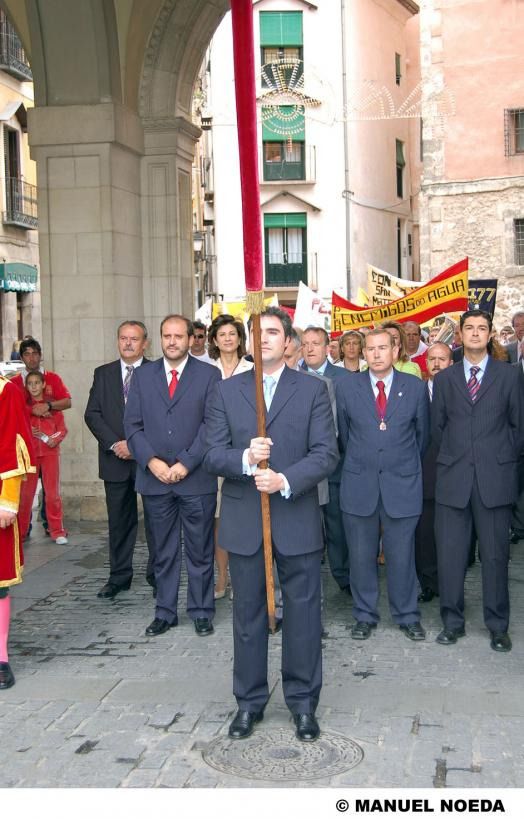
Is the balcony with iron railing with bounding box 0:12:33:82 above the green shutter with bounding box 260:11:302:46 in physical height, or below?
below

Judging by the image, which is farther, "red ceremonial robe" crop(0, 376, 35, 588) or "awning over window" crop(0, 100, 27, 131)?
"awning over window" crop(0, 100, 27, 131)

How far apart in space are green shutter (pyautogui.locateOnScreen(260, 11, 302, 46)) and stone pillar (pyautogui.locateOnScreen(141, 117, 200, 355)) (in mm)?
27945

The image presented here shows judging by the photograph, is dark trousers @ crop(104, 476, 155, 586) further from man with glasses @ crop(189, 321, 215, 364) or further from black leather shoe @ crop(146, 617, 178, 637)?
man with glasses @ crop(189, 321, 215, 364)

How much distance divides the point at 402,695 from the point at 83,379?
6.26 m

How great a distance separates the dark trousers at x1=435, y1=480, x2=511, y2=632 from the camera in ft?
21.2

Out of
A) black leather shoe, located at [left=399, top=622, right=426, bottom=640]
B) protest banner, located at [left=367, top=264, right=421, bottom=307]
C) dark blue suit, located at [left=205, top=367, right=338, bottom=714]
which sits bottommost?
black leather shoe, located at [left=399, top=622, right=426, bottom=640]

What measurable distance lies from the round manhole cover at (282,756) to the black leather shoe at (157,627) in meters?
1.82

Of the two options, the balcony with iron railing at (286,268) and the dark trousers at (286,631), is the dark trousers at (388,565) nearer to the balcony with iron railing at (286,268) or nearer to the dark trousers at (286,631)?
the dark trousers at (286,631)

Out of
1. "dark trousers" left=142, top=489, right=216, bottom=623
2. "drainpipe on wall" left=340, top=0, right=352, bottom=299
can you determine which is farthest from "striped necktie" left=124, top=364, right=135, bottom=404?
"drainpipe on wall" left=340, top=0, right=352, bottom=299

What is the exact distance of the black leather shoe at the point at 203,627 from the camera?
6.70 m

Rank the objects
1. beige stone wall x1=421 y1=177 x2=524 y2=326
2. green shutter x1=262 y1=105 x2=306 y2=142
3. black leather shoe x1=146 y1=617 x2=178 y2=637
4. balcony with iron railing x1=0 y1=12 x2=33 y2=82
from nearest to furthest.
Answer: black leather shoe x1=146 y1=617 x2=178 y2=637, beige stone wall x1=421 y1=177 x2=524 y2=326, green shutter x1=262 y1=105 x2=306 y2=142, balcony with iron railing x1=0 y1=12 x2=33 y2=82

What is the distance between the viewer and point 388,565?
682cm

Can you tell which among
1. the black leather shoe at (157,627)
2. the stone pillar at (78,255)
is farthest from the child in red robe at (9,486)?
the stone pillar at (78,255)

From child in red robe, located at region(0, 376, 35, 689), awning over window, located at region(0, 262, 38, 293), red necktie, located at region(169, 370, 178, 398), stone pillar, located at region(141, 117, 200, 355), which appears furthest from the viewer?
awning over window, located at region(0, 262, 38, 293)
